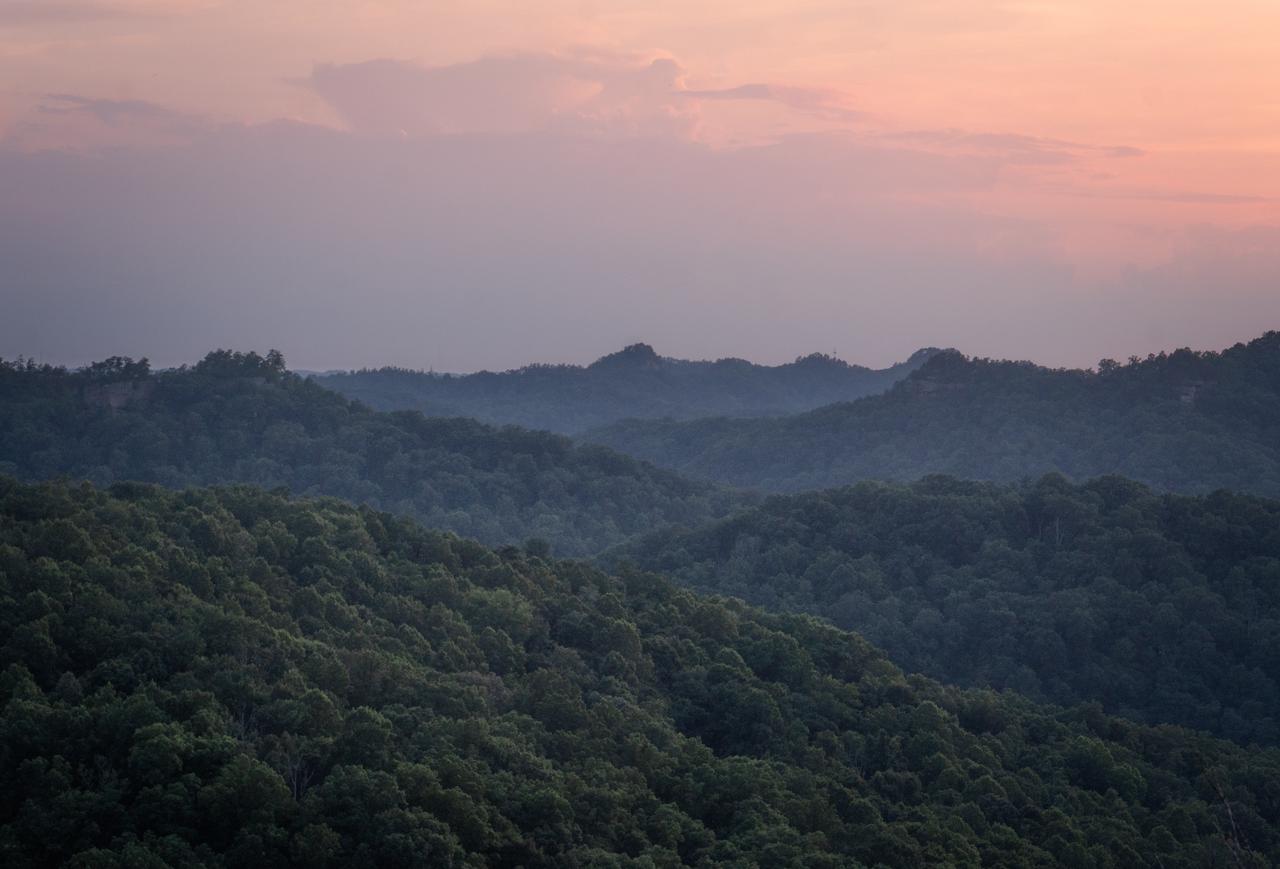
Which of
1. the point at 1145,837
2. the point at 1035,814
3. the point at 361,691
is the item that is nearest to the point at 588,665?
the point at 361,691

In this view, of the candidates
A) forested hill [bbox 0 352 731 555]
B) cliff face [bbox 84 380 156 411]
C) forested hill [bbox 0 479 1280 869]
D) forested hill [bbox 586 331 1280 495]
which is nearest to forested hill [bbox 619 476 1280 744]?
forested hill [bbox 0 479 1280 869]

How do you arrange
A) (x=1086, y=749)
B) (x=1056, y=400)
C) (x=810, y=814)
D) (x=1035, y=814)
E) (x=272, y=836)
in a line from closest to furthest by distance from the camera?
(x=272, y=836) < (x=810, y=814) < (x=1035, y=814) < (x=1086, y=749) < (x=1056, y=400)

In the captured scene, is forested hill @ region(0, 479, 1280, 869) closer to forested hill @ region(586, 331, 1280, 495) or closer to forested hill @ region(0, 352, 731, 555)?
forested hill @ region(0, 352, 731, 555)

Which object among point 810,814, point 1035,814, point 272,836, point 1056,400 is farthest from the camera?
point 1056,400

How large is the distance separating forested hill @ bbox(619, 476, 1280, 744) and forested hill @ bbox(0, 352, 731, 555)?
55.1 feet

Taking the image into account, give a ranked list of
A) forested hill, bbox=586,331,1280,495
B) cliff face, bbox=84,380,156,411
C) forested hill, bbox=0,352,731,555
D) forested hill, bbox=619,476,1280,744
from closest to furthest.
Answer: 1. forested hill, bbox=619,476,1280,744
2. forested hill, bbox=0,352,731,555
3. cliff face, bbox=84,380,156,411
4. forested hill, bbox=586,331,1280,495

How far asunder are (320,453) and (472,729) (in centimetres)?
6314

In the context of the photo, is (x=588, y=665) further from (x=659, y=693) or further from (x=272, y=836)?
(x=272, y=836)

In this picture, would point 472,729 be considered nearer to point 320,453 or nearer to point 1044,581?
point 1044,581

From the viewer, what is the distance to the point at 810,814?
86.1 ft

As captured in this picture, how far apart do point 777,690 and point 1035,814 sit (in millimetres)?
7330

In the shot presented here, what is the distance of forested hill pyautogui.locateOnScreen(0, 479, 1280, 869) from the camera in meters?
20.9

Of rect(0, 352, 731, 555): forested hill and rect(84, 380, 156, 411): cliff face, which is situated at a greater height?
rect(84, 380, 156, 411): cliff face

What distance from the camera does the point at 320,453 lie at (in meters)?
85.9
